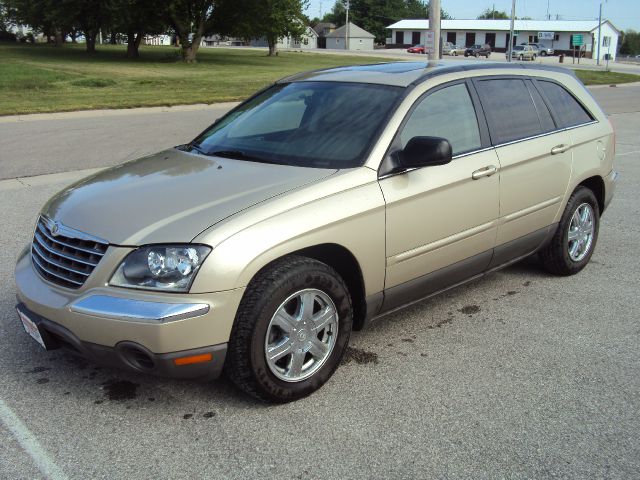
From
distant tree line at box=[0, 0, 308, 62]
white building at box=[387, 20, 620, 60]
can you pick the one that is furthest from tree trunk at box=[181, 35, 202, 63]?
white building at box=[387, 20, 620, 60]

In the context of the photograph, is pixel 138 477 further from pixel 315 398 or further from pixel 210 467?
pixel 315 398

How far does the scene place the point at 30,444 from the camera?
3.25m

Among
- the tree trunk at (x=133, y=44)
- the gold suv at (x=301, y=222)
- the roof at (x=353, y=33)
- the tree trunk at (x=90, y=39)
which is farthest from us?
the roof at (x=353, y=33)

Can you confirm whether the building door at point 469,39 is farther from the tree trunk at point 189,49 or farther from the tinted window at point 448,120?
the tinted window at point 448,120

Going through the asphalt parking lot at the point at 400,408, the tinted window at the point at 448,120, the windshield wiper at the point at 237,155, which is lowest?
the asphalt parking lot at the point at 400,408

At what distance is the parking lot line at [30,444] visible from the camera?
120 inches

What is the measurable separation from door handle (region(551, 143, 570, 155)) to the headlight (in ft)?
9.96

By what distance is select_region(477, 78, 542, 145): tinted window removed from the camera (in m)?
4.79

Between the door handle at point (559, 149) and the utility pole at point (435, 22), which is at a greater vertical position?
the utility pole at point (435, 22)

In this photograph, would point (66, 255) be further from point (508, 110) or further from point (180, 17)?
point (180, 17)

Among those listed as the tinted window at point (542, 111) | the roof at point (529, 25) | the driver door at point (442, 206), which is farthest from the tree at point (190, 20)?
the roof at point (529, 25)

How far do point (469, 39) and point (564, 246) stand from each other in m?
102

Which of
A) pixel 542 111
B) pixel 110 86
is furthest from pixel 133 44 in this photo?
pixel 542 111

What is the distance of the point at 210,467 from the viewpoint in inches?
121
